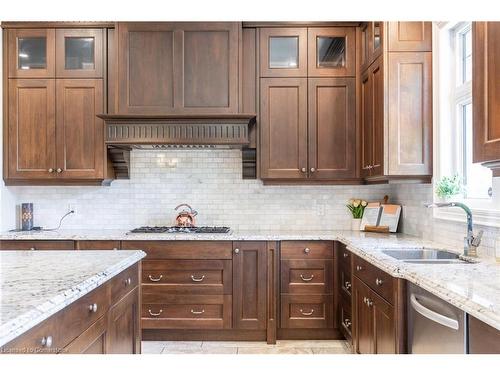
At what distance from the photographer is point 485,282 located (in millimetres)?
1436

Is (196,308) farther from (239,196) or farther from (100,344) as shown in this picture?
(100,344)

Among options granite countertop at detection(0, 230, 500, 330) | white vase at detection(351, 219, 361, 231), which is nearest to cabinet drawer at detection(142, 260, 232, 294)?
granite countertop at detection(0, 230, 500, 330)


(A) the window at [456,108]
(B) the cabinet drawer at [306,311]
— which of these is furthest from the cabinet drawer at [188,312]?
(A) the window at [456,108]

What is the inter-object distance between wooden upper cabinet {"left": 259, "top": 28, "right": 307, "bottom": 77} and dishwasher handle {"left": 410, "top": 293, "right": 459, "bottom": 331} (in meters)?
2.26

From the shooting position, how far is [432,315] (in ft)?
4.79

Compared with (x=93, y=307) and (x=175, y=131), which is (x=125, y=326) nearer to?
(x=93, y=307)

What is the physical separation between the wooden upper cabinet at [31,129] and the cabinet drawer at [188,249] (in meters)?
1.20

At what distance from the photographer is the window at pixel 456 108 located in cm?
246

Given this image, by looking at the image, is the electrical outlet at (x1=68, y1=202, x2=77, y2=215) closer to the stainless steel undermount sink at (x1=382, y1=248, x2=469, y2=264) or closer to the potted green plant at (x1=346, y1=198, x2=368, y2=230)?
the potted green plant at (x1=346, y1=198, x2=368, y2=230)

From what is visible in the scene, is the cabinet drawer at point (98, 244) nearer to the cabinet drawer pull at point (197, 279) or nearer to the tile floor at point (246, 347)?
the cabinet drawer pull at point (197, 279)

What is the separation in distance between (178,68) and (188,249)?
1.57m

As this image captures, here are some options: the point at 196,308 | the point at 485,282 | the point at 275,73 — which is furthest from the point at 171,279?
the point at 485,282
